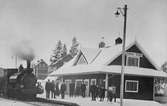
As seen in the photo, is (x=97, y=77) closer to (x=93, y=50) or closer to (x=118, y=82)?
(x=118, y=82)

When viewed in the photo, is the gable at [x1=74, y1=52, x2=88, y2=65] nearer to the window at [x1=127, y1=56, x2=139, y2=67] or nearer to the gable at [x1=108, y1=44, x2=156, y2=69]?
the gable at [x1=108, y1=44, x2=156, y2=69]

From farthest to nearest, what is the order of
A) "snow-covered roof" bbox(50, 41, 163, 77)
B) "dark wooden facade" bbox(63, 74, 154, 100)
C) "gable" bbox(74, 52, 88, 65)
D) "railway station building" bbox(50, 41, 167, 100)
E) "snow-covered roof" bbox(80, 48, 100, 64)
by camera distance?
"gable" bbox(74, 52, 88, 65), "snow-covered roof" bbox(80, 48, 100, 64), "dark wooden facade" bbox(63, 74, 154, 100), "railway station building" bbox(50, 41, 167, 100), "snow-covered roof" bbox(50, 41, 163, 77)

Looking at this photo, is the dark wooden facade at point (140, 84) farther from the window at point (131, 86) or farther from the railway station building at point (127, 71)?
the window at point (131, 86)

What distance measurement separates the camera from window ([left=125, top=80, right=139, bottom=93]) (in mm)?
35594

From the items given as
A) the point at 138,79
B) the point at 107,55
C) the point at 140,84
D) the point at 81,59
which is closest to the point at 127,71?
the point at 138,79

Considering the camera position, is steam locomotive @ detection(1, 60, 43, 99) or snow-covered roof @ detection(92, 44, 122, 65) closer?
steam locomotive @ detection(1, 60, 43, 99)

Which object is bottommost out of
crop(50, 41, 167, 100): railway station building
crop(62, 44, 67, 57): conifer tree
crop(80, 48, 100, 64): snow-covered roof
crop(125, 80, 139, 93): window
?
crop(125, 80, 139, 93): window

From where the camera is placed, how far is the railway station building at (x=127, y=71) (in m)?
34.8

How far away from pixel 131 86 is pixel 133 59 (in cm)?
294

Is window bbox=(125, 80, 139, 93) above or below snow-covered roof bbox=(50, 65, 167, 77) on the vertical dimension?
below

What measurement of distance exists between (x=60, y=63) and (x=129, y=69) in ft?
174

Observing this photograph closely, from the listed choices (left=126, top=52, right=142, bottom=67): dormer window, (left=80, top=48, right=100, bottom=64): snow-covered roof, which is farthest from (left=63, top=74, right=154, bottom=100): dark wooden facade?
(left=80, top=48, right=100, bottom=64): snow-covered roof

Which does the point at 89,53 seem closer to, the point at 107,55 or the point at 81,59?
the point at 81,59

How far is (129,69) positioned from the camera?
35844mm
